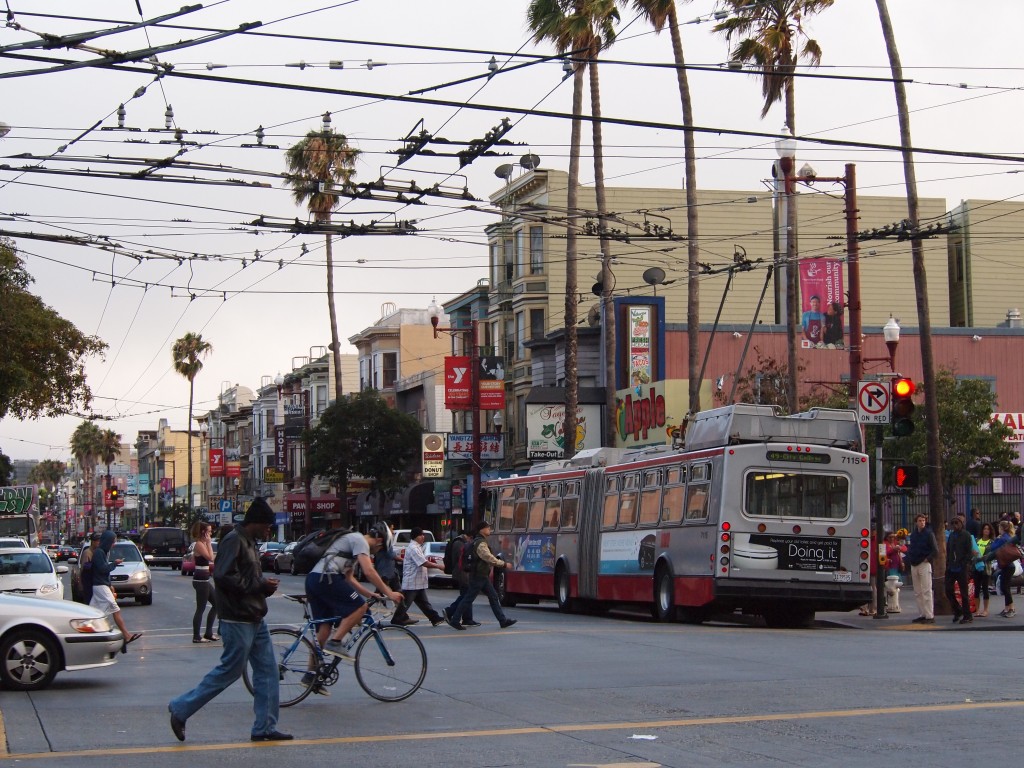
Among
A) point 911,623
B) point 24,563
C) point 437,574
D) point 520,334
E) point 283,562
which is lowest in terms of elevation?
point 283,562

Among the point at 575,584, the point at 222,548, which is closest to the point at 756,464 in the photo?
the point at 575,584

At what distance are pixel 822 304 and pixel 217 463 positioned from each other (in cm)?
6693

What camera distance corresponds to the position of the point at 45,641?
14.5m

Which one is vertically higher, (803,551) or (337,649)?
(803,551)

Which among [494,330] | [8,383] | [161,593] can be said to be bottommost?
[161,593]

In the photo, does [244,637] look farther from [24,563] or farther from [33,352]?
[33,352]

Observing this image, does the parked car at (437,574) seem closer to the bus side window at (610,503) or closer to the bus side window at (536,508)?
the bus side window at (536,508)

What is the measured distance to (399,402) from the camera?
73938 mm

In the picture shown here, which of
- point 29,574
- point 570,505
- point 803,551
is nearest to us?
point 803,551

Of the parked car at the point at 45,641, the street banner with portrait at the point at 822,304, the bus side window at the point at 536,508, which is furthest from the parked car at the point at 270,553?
the parked car at the point at 45,641

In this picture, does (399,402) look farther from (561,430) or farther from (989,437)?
(989,437)

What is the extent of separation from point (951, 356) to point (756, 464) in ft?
87.2

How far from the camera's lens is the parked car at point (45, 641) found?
46.9 feet

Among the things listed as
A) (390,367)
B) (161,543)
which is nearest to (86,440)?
(390,367)
